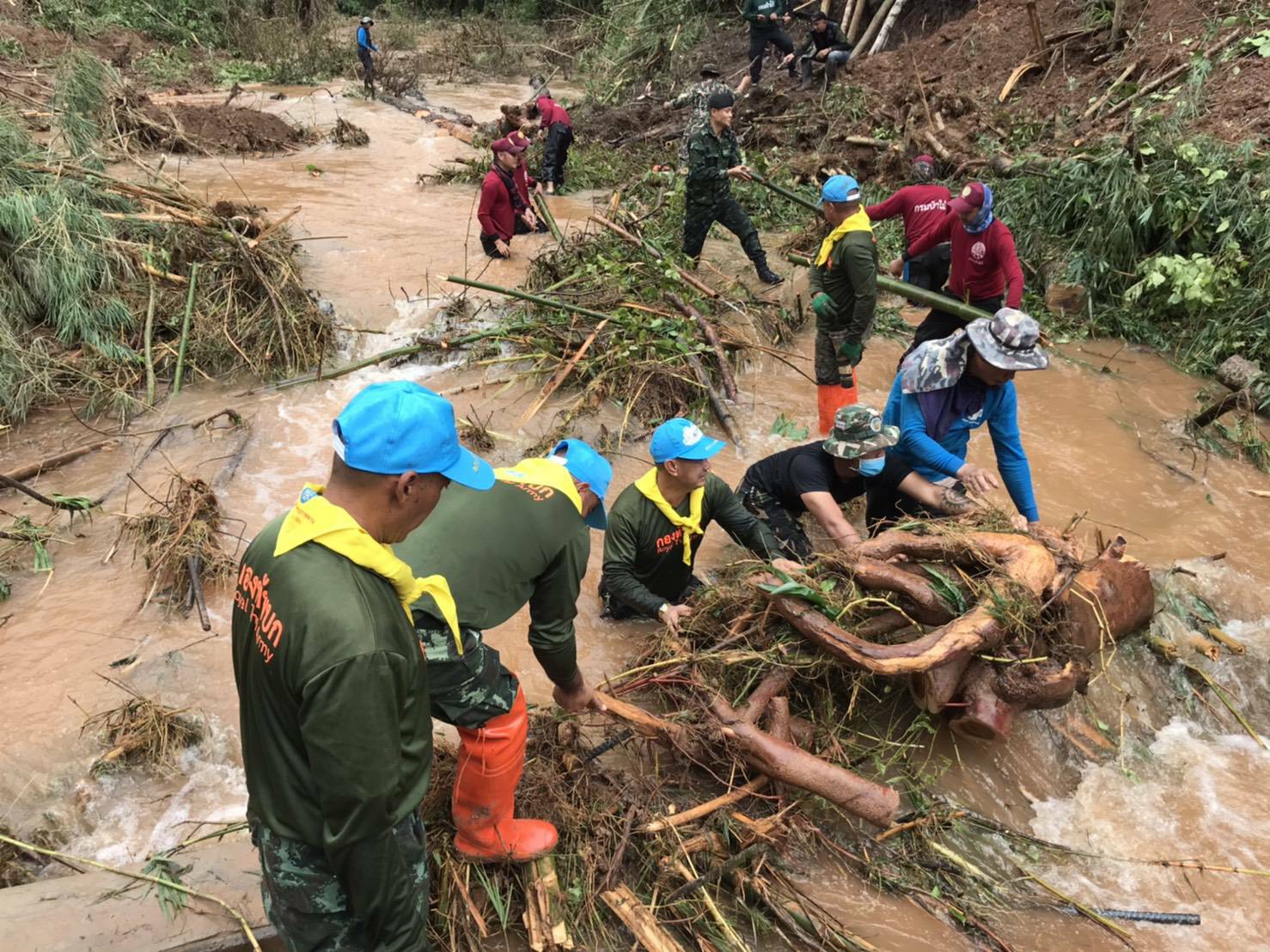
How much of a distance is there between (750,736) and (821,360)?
3096mm

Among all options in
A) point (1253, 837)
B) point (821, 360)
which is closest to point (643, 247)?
point (821, 360)

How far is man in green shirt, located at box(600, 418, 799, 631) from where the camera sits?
11.2 ft

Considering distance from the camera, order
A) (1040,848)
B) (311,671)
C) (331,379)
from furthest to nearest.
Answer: (331,379)
(1040,848)
(311,671)

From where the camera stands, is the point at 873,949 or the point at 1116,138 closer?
the point at 873,949

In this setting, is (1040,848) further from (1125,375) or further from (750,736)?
(1125,375)

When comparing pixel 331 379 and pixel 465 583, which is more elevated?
pixel 465 583

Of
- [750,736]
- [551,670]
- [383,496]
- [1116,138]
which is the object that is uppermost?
[1116,138]

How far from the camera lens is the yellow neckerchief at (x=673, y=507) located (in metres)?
3.62

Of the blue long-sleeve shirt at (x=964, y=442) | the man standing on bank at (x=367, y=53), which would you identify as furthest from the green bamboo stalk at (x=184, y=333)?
the man standing on bank at (x=367, y=53)

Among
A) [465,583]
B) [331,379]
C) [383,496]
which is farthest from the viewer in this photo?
[331,379]

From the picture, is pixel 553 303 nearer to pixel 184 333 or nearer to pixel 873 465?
A: pixel 184 333

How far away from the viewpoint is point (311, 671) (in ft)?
4.42

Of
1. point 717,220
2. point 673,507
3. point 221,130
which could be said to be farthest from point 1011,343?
point 221,130

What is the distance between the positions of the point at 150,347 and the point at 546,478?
5.16m
